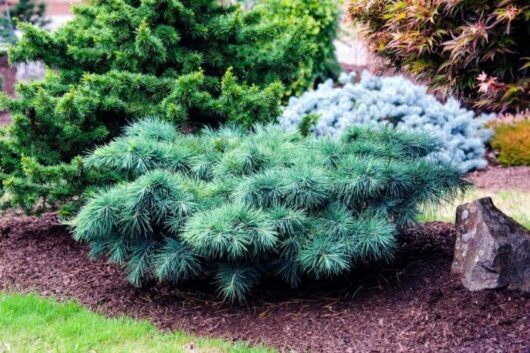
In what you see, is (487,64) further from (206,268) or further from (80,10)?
(80,10)

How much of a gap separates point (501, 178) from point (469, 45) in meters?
5.45

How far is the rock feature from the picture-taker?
13.7ft

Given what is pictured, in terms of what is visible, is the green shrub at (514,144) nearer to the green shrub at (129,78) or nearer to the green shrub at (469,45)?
the green shrub at (129,78)

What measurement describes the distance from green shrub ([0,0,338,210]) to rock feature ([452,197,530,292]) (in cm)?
194

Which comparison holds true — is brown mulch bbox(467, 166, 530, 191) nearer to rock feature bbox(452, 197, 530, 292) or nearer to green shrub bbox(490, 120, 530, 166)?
green shrub bbox(490, 120, 530, 166)

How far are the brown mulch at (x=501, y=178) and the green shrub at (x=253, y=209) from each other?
12.3ft

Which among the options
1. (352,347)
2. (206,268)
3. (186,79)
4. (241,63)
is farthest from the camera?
(241,63)

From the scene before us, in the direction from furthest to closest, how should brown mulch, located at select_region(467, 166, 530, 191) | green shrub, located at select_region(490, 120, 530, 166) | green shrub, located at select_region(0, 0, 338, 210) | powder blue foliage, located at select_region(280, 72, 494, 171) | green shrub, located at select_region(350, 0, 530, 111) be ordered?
green shrub, located at select_region(490, 120, 530, 166), powder blue foliage, located at select_region(280, 72, 494, 171), brown mulch, located at select_region(467, 166, 530, 191), green shrub, located at select_region(0, 0, 338, 210), green shrub, located at select_region(350, 0, 530, 111)

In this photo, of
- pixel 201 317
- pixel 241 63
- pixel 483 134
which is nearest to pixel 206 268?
pixel 201 317

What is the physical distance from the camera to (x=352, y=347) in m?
3.78

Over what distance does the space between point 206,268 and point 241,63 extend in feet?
6.63

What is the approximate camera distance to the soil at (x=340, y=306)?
150 inches

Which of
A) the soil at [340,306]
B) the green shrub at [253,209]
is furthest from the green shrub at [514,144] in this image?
the green shrub at [253,209]

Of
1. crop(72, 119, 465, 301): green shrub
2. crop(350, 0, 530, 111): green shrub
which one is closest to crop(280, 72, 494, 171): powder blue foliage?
crop(72, 119, 465, 301): green shrub
